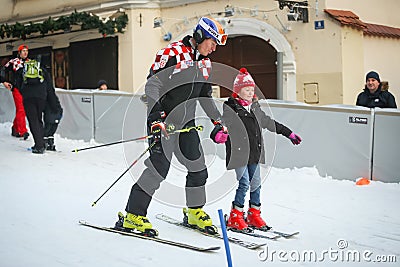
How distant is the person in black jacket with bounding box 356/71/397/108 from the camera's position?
938 centimetres

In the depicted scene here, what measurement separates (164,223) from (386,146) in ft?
11.5

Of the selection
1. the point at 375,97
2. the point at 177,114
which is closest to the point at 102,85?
the point at 375,97

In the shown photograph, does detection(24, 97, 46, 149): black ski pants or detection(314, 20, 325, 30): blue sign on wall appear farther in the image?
detection(314, 20, 325, 30): blue sign on wall

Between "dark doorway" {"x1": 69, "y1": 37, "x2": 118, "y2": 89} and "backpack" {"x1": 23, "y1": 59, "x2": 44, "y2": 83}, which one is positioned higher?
"dark doorway" {"x1": 69, "y1": 37, "x2": 118, "y2": 89}

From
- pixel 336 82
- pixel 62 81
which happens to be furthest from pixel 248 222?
pixel 62 81

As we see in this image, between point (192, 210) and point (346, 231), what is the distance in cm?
149

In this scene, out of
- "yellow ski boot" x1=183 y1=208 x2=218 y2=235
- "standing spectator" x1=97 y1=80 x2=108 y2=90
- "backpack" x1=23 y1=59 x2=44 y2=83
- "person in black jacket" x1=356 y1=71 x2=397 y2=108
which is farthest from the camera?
"standing spectator" x1=97 y1=80 x2=108 y2=90

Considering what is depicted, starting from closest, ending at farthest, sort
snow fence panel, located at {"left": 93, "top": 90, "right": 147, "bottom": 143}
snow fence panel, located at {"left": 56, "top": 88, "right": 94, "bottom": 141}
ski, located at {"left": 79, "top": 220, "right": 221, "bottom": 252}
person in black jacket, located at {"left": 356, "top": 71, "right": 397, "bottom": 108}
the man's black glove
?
ski, located at {"left": 79, "top": 220, "right": 221, "bottom": 252} → the man's black glove → person in black jacket, located at {"left": 356, "top": 71, "right": 397, "bottom": 108} → snow fence panel, located at {"left": 93, "top": 90, "right": 147, "bottom": 143} → snow fence panel, located at {"left": 56, "top": 88, "right": 94, "bottom": 141}

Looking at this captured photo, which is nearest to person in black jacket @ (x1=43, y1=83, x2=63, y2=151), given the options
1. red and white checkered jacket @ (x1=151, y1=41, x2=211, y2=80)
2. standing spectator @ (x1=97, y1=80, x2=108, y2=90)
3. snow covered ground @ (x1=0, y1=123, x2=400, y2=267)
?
snow covered ground @ (x1=0, y1=123, x2=400, y2=267)

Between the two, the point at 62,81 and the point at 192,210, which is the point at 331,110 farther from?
the point at 62,81

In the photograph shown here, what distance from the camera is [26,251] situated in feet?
16.8

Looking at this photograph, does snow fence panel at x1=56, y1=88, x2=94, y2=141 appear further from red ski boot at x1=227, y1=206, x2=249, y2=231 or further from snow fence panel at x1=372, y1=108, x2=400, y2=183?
red ski boot at x1=227, y1=206, x2=249, y2=231

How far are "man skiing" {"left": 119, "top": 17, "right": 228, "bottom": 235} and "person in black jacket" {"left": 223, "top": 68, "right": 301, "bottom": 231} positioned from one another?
0.28m

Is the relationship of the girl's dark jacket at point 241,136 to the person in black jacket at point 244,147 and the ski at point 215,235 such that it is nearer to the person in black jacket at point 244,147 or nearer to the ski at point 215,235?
the person in black jacket at point 244,147
